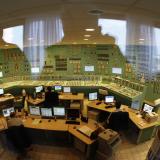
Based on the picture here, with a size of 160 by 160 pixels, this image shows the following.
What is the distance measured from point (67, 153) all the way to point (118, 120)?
1836 mm

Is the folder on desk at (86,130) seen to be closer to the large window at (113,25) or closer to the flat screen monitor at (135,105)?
the flat screen monitor at (135,105)

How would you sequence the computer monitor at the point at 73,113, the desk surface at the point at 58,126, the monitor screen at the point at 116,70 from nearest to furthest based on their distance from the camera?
the desk surface at the point at 58,126, the computer monitor at the point at 73,113, the monitor screen at the point at 116,70

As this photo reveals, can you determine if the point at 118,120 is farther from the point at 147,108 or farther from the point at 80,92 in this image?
the point at 80,92

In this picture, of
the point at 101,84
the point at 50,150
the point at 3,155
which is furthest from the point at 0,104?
the point at 101,84

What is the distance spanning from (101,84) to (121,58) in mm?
1661

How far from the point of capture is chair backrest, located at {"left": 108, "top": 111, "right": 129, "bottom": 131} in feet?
18.2

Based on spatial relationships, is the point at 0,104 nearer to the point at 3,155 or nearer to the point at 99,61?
the point at 3,155

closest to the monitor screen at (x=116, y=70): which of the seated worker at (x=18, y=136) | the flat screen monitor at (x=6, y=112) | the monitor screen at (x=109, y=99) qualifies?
the monitor screen at (x=109, y=99)

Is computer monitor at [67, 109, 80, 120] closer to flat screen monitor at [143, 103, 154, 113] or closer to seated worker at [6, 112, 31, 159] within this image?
seated worker at [6, 112, 31, 159]

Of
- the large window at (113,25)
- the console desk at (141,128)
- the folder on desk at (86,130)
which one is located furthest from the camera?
the console desk at (141,128)

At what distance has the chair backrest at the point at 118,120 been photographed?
5562 millimetres

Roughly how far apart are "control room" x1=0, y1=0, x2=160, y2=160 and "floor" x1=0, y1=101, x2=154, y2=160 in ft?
0.09

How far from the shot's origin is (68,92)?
8.71 metres

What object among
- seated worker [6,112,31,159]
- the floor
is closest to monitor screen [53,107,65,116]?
the floor
